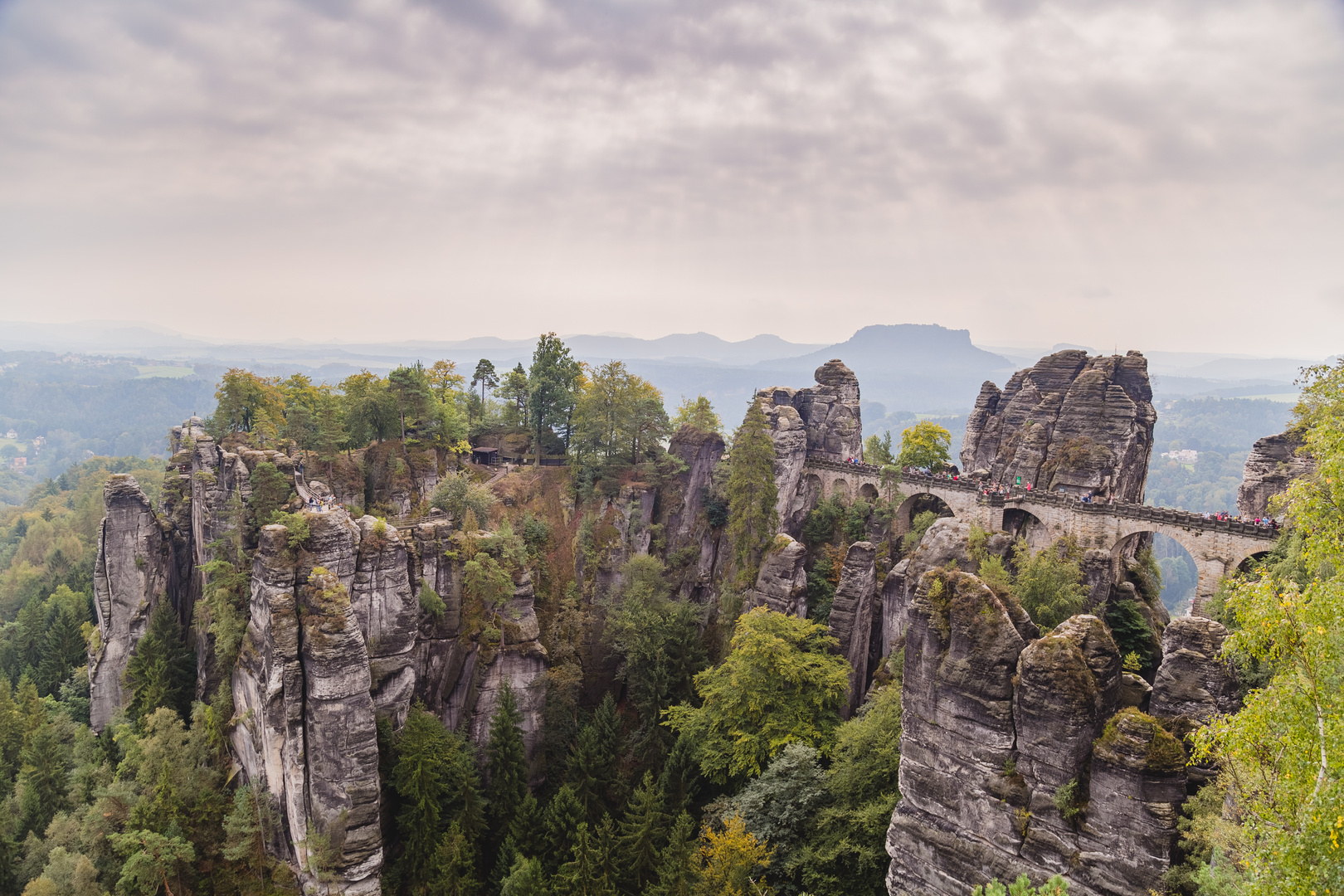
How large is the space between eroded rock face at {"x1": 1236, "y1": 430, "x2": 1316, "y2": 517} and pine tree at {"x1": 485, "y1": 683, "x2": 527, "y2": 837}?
45322mm

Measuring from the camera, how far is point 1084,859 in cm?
1809

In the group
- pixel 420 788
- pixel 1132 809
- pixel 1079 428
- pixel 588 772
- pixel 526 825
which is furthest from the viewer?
pixel 1079 428

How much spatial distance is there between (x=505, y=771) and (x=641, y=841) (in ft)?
29.6

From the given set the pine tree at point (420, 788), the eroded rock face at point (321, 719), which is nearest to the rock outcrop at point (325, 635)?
the eroded rock face at point (321, 719)

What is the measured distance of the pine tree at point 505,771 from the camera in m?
36.2

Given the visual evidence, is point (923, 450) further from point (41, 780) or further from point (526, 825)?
point (41, 780)

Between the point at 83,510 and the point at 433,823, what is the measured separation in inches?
4735

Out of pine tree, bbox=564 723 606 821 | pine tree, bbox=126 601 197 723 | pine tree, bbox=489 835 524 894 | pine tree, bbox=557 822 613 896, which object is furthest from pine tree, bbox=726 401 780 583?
pine tree, bbox=126 601 197 723

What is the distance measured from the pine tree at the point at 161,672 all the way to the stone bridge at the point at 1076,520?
4923 centimetres

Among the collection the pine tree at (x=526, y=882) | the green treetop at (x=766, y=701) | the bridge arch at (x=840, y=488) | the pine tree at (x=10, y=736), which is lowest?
the pine tree at (x=10, y=736)

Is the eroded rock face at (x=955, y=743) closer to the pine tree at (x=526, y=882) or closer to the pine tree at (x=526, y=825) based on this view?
the pine tree at (x=526, y=882)

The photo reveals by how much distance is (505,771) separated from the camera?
36.8 metres

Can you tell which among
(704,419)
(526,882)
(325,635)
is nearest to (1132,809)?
(526,882)

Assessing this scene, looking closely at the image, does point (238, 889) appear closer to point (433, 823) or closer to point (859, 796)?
point (433, 823)
